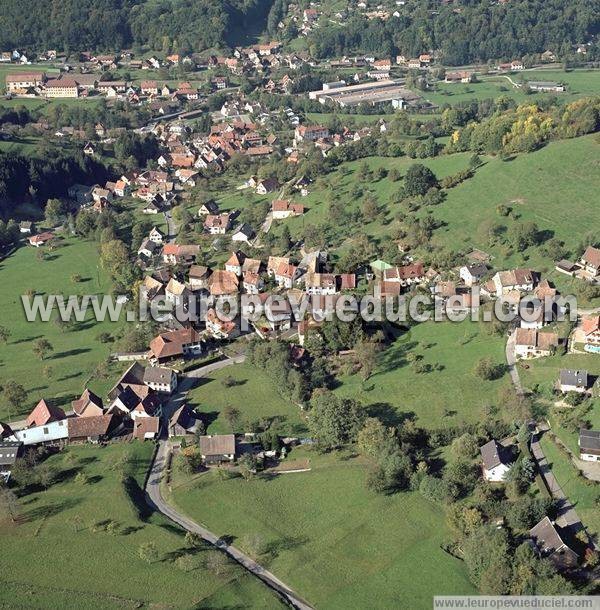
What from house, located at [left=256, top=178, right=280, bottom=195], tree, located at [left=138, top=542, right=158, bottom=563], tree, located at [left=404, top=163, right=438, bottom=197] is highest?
tree, located at [left=404, top=163, right=438, bottom=197]

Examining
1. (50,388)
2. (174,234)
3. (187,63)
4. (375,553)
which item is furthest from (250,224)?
(187,63)

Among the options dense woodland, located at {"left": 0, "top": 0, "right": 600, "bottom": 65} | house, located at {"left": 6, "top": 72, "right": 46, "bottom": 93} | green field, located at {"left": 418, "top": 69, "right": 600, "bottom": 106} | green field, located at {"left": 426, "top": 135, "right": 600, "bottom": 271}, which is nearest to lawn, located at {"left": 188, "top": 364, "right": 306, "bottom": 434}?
green field, located at {"left": 426, "top": 135, "right": 600, "bottom": 271}

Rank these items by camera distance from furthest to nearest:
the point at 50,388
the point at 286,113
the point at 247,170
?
1. the point at 286,113
2. the point at 247,170
3. the point at 50,388

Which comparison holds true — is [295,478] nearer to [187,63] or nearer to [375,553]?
[375,553]

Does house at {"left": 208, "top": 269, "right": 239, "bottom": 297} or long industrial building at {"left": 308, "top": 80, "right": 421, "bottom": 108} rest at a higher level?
long industrial building at {"left": 308, "top": 80, "right": 421, "bottom": 108}

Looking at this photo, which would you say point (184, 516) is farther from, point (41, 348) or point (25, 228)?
point (25, 228)

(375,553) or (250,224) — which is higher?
(250,224)

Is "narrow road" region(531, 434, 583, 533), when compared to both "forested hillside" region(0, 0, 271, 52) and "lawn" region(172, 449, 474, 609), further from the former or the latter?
"forested hillside" region(0, 0, 271, 52)

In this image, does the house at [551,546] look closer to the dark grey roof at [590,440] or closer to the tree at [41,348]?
the dark grey roof at [590,440]

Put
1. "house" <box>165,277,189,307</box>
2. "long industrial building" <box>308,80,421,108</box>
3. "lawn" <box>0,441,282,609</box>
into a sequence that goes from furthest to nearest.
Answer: "long industrial building" <box>308,80,421,108</box>
"house" <box>165,277,189,307</box>
"lawn" <box>0,441,282,609</box>
